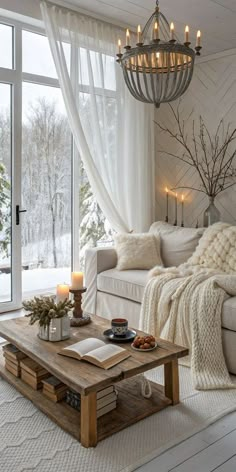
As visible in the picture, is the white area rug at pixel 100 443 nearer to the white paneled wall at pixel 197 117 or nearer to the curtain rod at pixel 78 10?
the white paneled wall at pixel 197 117

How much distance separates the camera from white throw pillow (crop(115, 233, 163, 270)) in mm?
3648

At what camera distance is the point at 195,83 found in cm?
452

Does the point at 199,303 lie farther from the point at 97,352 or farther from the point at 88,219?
the point at 88,219

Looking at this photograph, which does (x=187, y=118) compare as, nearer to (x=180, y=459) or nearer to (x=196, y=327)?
(x=196, y=327)

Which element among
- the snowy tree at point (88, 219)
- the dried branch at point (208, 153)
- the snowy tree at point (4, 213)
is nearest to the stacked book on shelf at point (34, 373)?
the snowy tree at point (4, 213)

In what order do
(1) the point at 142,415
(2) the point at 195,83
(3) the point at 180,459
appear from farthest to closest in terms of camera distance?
(2) the point at 195,83 < (1) the point at 142,415 < (3) the point at 180,459

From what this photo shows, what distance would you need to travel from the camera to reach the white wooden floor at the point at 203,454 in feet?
5.70

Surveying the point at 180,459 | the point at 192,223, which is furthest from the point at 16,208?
the point at 180,459

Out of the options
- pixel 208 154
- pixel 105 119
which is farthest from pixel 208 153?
pixel 105 119

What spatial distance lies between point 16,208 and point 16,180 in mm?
260

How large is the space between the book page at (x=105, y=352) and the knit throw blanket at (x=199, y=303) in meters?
0.67

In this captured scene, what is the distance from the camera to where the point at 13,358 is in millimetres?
2463

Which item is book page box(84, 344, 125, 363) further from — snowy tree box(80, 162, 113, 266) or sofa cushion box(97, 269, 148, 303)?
snowy tree box(80, 162, 113, 266)

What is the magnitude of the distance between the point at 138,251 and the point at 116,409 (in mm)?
1745
